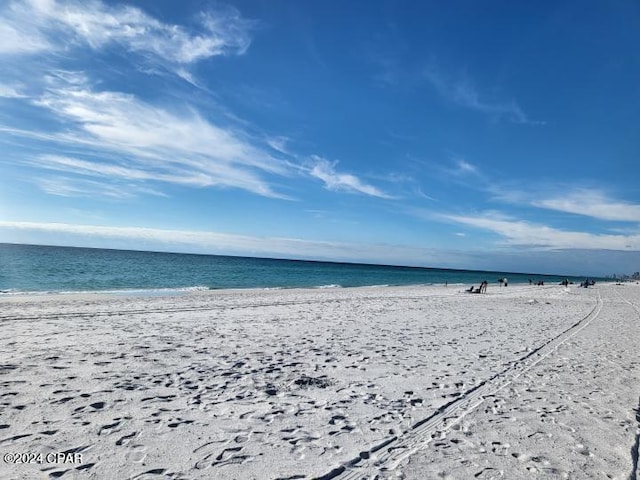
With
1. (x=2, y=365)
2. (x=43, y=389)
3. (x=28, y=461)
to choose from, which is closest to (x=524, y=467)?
(x=28, y=461)

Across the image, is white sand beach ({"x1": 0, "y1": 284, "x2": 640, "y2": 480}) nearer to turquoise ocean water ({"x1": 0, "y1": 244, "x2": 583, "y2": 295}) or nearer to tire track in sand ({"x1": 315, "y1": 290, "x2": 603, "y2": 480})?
tire track in sand ({"x1": 315, "y1": 290, "x2": 603, "y2": 480})

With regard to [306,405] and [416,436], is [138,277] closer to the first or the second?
[306,405]

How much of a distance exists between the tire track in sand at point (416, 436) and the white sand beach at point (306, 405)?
0.08 feet

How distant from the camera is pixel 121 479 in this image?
12.8 ft

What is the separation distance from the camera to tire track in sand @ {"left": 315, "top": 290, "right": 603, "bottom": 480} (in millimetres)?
4207

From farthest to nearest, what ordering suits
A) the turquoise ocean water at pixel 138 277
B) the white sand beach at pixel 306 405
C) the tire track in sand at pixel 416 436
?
the turquoise ocean water at pixel 138 277 < the white sand beach at pixel 306 405 < the tire track in sand at pixel 416 436

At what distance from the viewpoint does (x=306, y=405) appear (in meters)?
6.11

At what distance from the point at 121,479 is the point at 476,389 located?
234 inches

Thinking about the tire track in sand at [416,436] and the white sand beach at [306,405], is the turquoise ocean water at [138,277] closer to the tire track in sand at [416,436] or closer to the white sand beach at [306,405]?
the white sand beach at [306,405]

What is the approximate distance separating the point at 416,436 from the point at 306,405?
183 cm

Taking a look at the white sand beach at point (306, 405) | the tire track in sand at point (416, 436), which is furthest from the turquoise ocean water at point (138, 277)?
the tire track in sand at point (416, 436)

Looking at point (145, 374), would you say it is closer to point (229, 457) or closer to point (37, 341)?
point (229, 457)

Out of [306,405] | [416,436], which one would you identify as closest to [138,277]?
[306,405]

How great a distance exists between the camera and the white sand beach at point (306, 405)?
435 centimetres
